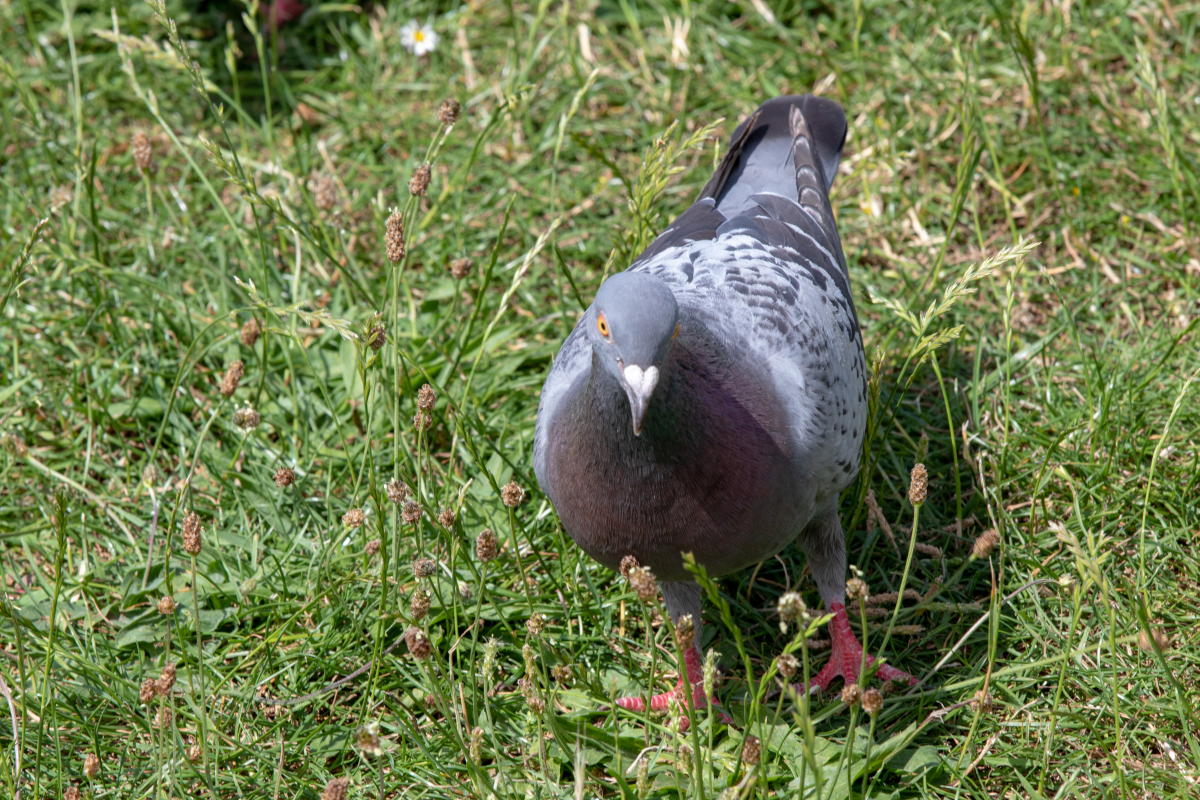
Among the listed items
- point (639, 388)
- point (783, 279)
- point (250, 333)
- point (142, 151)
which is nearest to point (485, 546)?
point (639, 388)

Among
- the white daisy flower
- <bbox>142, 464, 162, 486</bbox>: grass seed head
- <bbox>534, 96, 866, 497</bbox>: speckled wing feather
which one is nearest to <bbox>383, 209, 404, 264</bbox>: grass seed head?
<bbox>534, 96, 866, 497</bbox>: speckled wing feather

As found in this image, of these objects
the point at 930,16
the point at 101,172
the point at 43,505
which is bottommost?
the point at 43,505

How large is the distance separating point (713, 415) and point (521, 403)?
1.94 metres

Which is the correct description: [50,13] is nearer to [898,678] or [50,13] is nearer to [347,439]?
[347,439]

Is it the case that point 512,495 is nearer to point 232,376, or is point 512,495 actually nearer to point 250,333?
point 232,376

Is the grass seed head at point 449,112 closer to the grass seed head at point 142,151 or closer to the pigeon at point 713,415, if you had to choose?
the pigeon at point 713,415

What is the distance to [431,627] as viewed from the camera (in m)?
3.91

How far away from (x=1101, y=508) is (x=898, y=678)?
110 centimetres

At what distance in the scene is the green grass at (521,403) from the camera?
3377mm

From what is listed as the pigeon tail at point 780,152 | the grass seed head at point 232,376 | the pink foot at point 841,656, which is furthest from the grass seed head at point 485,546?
the pigeon tail at point 780,152

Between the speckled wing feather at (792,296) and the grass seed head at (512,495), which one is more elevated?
the speckled wing feather at (792,296)

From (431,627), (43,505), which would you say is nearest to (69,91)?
(43,505)

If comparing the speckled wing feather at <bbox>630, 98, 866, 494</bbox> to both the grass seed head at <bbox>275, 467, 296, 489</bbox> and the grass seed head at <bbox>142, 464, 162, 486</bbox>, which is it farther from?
the grass seed head at <bbox>142, 464, 162, 486</bbox>

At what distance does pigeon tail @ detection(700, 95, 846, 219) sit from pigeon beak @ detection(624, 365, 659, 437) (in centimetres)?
188
